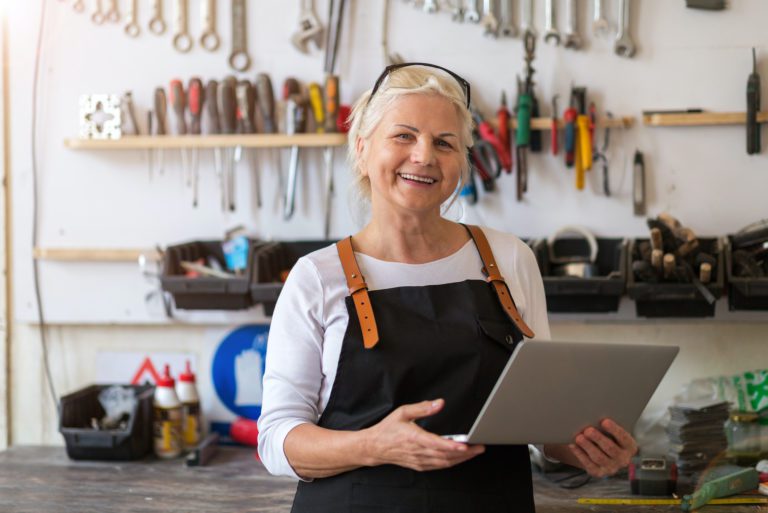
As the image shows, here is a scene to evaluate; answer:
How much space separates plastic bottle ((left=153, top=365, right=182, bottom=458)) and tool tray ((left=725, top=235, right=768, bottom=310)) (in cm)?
148

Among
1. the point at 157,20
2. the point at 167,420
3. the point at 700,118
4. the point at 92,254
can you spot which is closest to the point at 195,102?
the point at 157,20

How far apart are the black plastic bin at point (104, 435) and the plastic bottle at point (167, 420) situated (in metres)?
0.03

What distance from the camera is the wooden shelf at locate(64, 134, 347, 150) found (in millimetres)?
2553

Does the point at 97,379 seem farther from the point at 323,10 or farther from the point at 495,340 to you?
the point at 495,340

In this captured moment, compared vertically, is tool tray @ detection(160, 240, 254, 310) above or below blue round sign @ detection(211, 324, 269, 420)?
above

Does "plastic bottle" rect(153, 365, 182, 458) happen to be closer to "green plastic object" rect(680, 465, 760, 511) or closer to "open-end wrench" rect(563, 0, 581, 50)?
"green plastic object" rect(680, 465, 760, 511)

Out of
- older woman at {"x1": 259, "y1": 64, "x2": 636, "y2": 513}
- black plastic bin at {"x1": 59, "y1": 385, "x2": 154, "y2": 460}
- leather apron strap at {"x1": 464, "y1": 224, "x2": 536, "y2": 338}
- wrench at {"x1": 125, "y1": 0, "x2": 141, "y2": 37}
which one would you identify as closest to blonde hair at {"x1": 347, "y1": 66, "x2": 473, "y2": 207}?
older woman at {"x1": 259, "y1": 64, "x2": 636, "y2": 513}

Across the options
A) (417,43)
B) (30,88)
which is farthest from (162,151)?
(417,43)

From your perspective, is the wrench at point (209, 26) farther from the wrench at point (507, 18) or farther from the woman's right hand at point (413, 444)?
the woman's right hand at point (413, 444)

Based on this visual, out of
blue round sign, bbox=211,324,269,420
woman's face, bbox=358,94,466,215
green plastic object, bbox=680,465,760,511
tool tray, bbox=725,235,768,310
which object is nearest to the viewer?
woman's face, bbox=358,94,466,215

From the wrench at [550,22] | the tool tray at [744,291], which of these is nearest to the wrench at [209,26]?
the wrench at [550,22]

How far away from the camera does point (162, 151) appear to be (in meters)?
2.75

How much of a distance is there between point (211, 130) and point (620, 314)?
1222 millimetres

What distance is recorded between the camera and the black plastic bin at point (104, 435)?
250 cm
